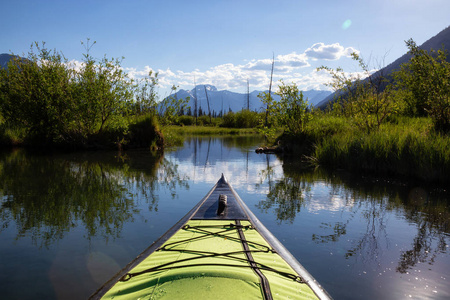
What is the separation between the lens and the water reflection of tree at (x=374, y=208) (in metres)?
4.30

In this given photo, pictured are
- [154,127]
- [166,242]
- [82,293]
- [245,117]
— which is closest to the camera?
[82,293]

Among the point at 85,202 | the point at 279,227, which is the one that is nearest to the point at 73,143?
the point at 85,202

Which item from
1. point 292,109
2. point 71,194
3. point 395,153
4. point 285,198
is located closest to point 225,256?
point 285,198

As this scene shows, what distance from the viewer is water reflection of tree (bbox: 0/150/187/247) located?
5188mm

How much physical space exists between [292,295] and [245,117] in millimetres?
40848

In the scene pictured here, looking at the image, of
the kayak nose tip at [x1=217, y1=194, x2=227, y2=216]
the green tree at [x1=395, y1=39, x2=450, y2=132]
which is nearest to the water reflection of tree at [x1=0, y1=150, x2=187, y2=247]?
the kayak nose tip at [x1=217, y1=194, x2=227, y2=216]

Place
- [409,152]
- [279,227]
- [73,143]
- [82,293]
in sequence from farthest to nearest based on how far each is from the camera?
[73,143]
[409,152]
[279,227]
[82,293]

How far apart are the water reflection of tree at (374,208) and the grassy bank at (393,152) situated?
2.30 feet

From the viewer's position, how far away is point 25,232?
4.86 metres

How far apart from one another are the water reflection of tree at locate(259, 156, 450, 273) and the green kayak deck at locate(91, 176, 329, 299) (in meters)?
1.63

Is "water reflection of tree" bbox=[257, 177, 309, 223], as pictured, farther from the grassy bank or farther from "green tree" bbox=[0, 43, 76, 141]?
"green tree" bbox=[0, 43, 76, 141]

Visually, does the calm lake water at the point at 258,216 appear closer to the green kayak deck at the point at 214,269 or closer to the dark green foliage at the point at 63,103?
the green kayak deck at the point at 214,269

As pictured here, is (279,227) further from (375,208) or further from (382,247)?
(375,208)

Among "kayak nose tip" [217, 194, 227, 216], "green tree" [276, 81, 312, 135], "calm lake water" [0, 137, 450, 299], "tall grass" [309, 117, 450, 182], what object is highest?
"green tree" [276, 81, 312, 135]
